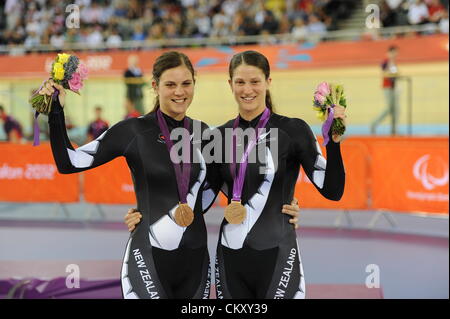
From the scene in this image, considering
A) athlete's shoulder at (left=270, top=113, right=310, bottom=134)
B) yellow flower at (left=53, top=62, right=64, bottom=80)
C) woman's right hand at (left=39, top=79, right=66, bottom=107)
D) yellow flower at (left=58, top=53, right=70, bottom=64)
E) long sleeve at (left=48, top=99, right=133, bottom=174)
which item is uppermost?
yellow flower at (left=58, top=53, right=70, bottom=64)

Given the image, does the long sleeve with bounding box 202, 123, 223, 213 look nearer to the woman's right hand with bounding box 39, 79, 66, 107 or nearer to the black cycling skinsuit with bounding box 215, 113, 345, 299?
the black cycling skinsuit with bounding box 215, 113, 345, 299

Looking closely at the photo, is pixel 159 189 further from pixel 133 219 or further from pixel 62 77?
pixel 62 77

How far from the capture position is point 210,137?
3.02 meters

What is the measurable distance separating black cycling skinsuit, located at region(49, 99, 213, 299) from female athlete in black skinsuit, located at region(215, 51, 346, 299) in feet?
0.42

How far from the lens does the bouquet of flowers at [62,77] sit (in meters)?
2.84

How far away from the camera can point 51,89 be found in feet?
9.29

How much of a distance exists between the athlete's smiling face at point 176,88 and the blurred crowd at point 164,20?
13.3m

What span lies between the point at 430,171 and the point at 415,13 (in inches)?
317

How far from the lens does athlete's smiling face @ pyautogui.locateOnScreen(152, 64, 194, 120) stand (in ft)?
9.52

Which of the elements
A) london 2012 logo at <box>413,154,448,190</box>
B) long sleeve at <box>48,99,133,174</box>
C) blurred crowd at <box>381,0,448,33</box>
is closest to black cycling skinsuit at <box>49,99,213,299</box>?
long sleeve at <box>48,99,133,174</box>

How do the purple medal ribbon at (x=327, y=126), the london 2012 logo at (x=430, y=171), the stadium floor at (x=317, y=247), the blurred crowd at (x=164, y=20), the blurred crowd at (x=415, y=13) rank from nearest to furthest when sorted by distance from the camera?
1. the purple medal ribbon at (x=327, y=126)
2. the stadium floor at (x=317, y=247)
3. the london 2012 logo at (x=430, y=171)
4. the blurred crowd at (x=415, y=13)
5. the blurred crowd at (x=164, y=20)

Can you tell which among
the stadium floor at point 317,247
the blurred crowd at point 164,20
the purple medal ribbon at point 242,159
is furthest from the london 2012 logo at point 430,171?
the blurred crowd at point 164,20

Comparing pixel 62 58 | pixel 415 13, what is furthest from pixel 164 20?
pixel 62 58

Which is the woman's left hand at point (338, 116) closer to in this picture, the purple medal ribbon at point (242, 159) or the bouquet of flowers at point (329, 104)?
the bouquet of flowers at point (329, 104)
